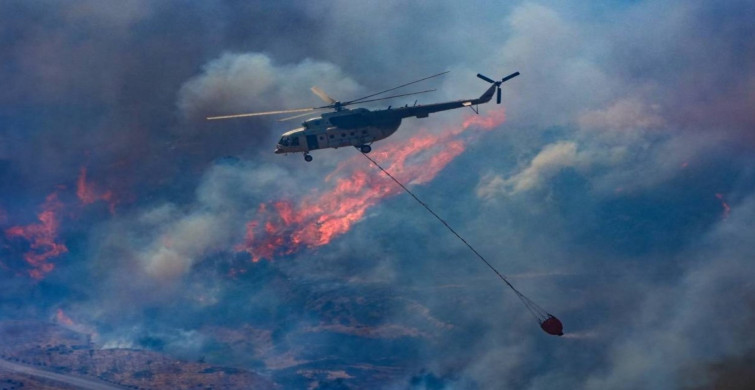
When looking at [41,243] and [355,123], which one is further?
Answer: [41,243]

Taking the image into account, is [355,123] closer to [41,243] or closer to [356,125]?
[356,125]

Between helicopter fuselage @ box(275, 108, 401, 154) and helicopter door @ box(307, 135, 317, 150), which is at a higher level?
helicopter fuselage @ box(275, 108, 401, 154)

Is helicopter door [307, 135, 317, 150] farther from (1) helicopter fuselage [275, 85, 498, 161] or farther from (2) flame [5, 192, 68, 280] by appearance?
(2) flame [5, 192, 68, 280]

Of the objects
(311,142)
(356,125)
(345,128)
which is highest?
(356,125)

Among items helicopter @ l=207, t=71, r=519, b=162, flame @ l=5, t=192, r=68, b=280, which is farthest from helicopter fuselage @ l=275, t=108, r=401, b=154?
flame @ l=5, t=192, r=68, b=280

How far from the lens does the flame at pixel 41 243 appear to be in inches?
3804

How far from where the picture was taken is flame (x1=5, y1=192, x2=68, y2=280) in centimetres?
9662

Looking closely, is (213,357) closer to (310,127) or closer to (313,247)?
(313,247)

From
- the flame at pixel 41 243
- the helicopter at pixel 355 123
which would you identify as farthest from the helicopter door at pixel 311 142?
the flame at pixel 41 243

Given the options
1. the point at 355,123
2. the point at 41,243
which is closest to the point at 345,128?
the point at 355,123

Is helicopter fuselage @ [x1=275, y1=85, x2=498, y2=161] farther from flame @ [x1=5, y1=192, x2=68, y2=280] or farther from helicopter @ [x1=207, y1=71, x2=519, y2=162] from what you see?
flame @ [x1=5, y1=192, x2=68, y2=280]

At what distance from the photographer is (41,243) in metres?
97.3

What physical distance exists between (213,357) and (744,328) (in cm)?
6159

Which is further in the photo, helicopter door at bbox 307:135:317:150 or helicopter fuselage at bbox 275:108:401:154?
helicopter door at bbox 307:135:317:150
